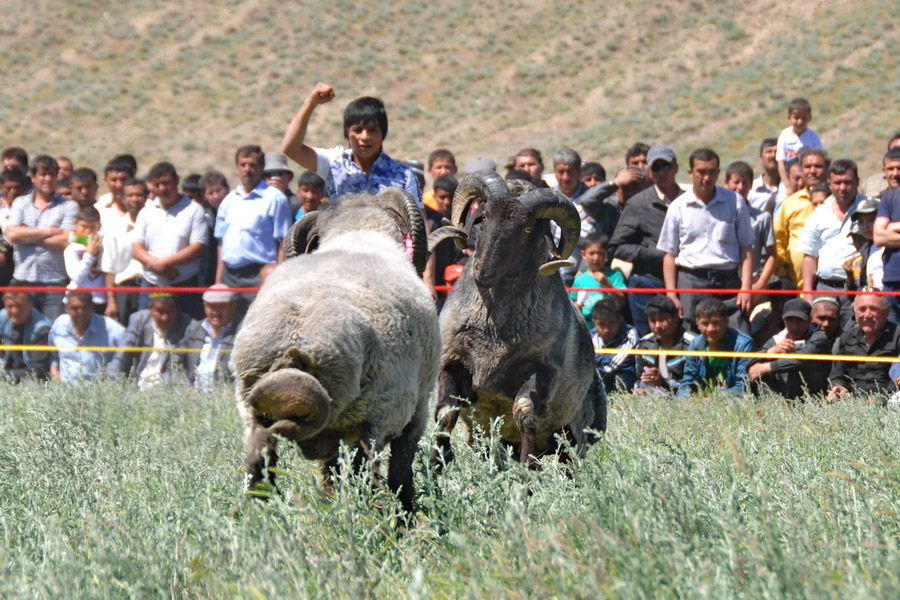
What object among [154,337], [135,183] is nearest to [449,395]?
[154,337]

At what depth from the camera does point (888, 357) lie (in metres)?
9.36

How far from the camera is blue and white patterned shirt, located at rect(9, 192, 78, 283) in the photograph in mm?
11594

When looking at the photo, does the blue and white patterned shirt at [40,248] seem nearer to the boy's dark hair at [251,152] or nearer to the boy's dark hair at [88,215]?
the boy's dark hair at [88,215]

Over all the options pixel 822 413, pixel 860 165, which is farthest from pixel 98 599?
pixel 860 165

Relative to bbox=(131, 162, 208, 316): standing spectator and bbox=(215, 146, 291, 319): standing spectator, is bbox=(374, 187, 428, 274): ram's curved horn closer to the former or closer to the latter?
bbox=(215, 146, 291, 319): standing spectator

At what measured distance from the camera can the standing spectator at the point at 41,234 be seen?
11.6 metres

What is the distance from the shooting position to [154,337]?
35.5ft

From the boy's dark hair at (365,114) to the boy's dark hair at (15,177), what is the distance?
698 centimetres

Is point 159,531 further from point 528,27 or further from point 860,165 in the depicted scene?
point 528,27

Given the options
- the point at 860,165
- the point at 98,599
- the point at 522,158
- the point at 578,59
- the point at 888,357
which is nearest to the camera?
the point at 98,599

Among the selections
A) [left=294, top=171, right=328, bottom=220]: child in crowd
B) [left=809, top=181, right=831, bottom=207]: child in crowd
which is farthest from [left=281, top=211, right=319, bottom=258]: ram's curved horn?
[left=809, top=181, right=831, bottom=207]: child in crowd

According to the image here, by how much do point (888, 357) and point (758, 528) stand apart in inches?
231

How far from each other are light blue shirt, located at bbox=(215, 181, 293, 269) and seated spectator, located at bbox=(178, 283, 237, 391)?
0.46 metres

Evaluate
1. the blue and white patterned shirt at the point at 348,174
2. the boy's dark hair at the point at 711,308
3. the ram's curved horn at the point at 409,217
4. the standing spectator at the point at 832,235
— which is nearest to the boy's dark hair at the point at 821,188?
the standing spectator at the point at 832,235
